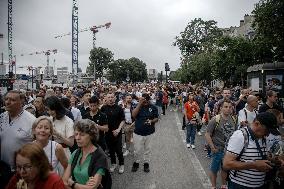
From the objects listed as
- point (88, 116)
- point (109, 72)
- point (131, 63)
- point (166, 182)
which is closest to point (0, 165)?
point (88, 116)

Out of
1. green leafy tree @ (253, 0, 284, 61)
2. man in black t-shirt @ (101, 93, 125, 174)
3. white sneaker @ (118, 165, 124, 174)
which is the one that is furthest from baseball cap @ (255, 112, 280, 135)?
green leafy tree @ (253, 0, 284, 61)

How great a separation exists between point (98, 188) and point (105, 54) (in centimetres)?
7158

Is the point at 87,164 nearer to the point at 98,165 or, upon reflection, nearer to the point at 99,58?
the point at 98,165

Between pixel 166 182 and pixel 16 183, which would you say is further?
pixel 166 182

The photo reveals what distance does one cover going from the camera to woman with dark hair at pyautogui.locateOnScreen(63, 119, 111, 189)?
407cm

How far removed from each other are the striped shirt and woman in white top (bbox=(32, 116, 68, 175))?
1928 mm

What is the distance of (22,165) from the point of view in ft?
10.5

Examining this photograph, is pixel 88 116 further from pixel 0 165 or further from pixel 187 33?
pixel 187 33

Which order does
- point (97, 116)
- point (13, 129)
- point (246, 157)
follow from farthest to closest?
point (97, 116)
point (13, 129)
point (246, 157)

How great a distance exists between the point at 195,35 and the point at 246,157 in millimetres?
79524

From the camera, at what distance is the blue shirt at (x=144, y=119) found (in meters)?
9.27

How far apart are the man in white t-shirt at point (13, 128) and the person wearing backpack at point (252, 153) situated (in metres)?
2.48

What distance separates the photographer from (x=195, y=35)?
82.1m

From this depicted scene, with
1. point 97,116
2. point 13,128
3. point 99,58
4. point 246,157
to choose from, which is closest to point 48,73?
point 99,58
